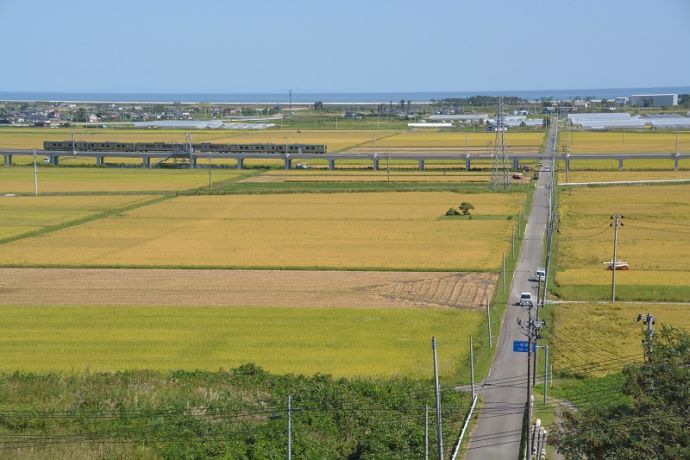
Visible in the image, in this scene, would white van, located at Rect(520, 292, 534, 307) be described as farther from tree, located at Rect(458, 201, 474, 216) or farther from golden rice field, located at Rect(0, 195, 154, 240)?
golden rice field, located at Rect(0, 195, 154, 240)

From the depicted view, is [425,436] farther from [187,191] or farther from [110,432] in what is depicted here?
[187,191]

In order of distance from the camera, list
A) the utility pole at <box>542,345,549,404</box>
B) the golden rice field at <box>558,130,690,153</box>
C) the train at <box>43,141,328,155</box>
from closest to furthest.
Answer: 1. the utility pole at <box>542,345,549,404</box>
2. the train at <box>43,141,328,155</box>
3. the golden rice field at <box>558,130,690,153</box>

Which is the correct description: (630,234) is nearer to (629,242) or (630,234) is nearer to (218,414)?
(629,242)

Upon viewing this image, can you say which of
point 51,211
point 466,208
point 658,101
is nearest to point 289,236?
point 466,208

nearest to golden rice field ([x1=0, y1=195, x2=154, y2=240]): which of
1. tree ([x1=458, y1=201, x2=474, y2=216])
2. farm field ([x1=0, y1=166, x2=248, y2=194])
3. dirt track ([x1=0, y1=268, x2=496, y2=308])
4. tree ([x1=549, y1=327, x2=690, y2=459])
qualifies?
farm field ([x1=0, y1=166, x2=248, y2=194])

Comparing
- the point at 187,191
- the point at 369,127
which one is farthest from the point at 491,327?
the point at 369,127

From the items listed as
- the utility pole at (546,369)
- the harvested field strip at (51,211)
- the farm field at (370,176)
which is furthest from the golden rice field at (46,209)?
the utility pole at (546,369)
